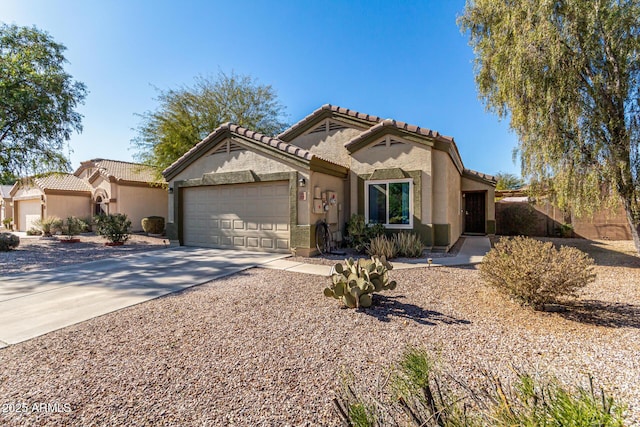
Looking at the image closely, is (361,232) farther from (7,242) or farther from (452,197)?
Result: (7,242)

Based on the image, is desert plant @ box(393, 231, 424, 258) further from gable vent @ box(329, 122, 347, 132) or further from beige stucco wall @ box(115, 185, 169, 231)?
beige stucco wall @ box(115, 185, 169, 231)

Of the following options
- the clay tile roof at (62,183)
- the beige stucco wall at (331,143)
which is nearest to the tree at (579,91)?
the beige stucco wall at (331,143)

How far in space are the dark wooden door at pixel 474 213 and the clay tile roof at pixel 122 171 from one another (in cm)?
1959

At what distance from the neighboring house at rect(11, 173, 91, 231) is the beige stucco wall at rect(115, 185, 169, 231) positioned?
4.15 m

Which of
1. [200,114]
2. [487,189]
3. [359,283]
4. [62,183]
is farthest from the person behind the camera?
[62,183]

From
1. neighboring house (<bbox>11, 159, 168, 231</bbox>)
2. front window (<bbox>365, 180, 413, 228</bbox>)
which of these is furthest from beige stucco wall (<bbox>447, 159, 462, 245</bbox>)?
neighboring house (<bbox>11, 159, 168, 231</bbox>)

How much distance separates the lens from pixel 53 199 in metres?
21.8

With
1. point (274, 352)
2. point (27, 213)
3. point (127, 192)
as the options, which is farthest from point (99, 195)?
point (274, 352)

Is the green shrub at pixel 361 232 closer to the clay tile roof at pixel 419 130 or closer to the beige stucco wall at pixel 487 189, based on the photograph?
the clay tile roof at pixel 419 130

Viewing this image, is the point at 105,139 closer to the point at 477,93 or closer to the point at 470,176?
the point at 477,93

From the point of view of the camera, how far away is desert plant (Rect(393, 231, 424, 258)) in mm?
9727

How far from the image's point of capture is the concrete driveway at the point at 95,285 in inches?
179

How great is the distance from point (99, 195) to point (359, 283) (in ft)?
80.0

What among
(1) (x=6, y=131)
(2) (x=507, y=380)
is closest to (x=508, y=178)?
(2) (x=507, y=380)
